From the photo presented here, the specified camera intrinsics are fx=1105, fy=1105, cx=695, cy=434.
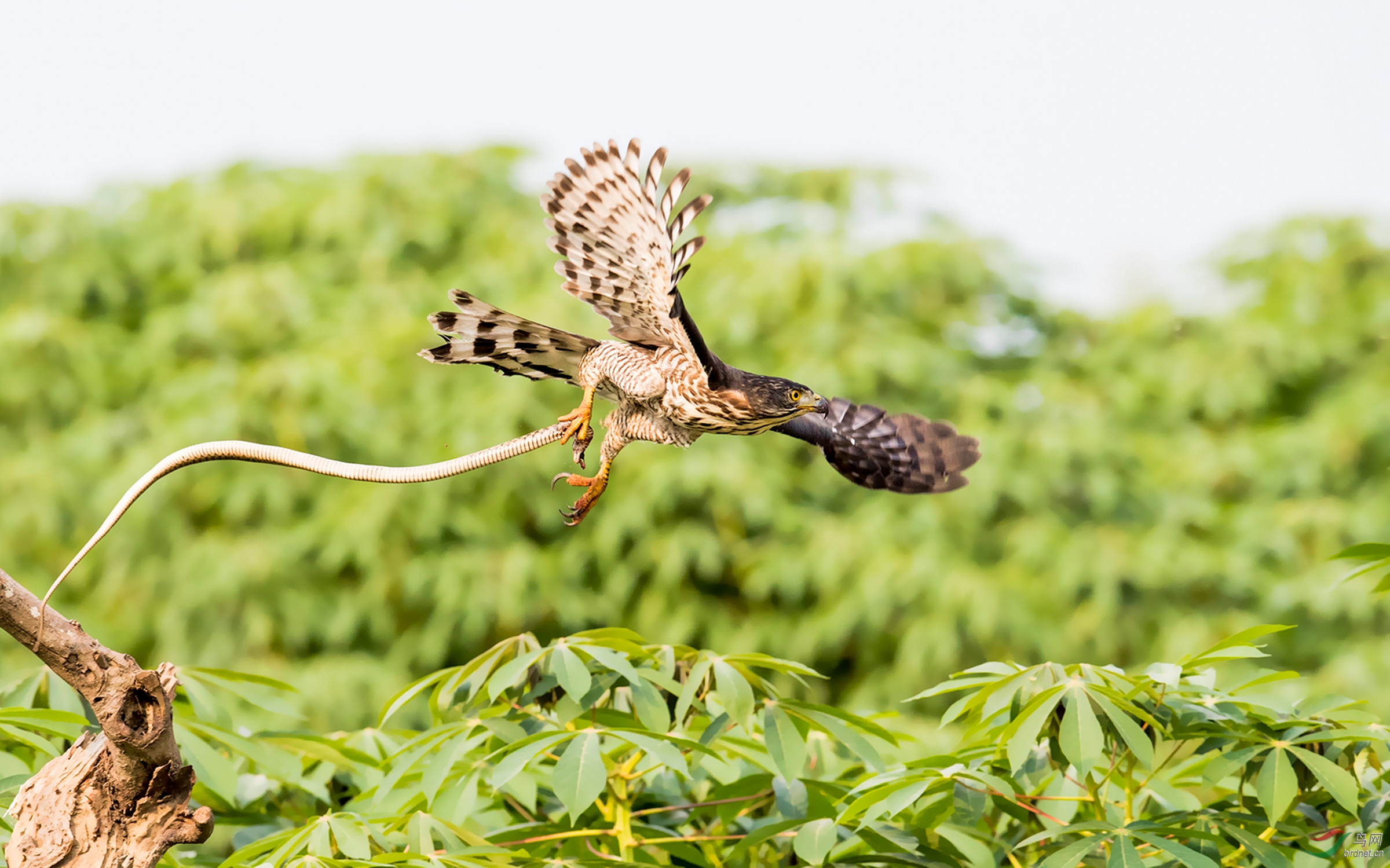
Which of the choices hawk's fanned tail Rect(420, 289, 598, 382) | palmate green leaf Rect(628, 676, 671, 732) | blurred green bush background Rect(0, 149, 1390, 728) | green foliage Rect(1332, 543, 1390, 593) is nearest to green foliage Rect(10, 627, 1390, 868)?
palmate green leaf Rect(628, 676, 671, 732)

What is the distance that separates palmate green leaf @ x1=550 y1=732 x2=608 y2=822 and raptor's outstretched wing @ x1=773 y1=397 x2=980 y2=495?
69 cm

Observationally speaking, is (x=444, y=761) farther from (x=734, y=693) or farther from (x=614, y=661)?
(x=734, y=693)

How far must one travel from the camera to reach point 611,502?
271 inches

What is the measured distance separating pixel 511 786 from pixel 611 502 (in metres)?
4.77

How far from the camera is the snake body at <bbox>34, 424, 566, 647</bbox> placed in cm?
111

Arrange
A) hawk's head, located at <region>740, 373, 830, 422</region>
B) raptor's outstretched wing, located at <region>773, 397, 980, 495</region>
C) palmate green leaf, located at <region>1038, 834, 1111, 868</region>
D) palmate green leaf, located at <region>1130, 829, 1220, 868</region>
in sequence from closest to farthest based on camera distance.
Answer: hawk's head, located at <region>740, 373, 830, 422</region> → raptor's outstretched wing, located at <region>773, 397, 980, 495</region> → palmate green leaf, located at <region>1130, 829, 1220, 868</region> → palmate green leaf, located at <region>1038, 834, 1111, 868</region>

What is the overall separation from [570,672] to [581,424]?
2.81ft

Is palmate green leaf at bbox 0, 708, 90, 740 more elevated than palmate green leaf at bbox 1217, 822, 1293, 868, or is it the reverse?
palmate green leaf at bbox 0, 708, 90, 740

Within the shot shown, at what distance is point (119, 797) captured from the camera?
1615 mm

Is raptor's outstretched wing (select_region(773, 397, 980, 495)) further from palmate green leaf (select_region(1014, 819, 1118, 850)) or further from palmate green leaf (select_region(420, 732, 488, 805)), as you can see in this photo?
palmate green leaf (select_region(420, 732, 488, 805))

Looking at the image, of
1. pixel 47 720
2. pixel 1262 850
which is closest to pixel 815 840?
pixel 1262 850

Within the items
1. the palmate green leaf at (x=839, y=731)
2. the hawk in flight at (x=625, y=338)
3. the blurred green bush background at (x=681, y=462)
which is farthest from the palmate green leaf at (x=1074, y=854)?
the blurred green bush background at (x=681, y=462)

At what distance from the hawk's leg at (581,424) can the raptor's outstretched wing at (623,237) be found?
0.09 m

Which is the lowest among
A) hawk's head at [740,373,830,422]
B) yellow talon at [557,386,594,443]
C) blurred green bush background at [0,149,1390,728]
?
blurred green bush background at [0,149,1390,728]
